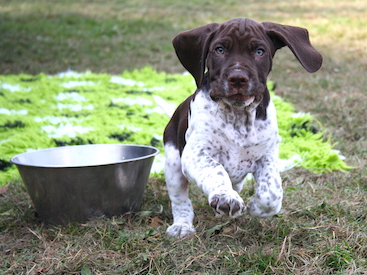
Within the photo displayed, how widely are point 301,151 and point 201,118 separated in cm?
210

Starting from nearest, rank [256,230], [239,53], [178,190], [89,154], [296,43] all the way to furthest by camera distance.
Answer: [239,53], [296,43], [256,230], [178,190], [89,154]

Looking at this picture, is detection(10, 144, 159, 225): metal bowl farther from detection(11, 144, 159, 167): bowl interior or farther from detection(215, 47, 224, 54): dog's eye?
detection(215, 47, 224, 54): dog's eye

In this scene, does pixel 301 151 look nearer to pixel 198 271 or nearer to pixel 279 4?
pixel 198 271

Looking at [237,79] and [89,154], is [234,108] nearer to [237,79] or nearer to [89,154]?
[237,79]

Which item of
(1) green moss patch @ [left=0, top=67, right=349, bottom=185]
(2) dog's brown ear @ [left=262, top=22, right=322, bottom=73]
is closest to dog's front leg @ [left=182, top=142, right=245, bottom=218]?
(2) dog's brown ear @ [left=262, top=22, right=322, bottom=73]

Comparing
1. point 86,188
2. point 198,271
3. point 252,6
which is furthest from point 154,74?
point 252,6

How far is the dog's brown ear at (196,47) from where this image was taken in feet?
8.46

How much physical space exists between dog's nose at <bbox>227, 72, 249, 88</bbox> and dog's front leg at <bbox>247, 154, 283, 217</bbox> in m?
0.59

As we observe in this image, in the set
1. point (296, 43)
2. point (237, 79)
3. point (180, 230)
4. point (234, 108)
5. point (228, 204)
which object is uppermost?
point (296, 43)

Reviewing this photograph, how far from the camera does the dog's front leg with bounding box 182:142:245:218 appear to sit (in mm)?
2236

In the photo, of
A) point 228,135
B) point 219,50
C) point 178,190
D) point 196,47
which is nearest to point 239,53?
point 219,50

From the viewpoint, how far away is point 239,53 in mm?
2410

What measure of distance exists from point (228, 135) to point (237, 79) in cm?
43

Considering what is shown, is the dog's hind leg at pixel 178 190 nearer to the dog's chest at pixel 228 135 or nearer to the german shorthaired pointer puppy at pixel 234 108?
the german shorthaired pointer puppy at pixel 234 108
